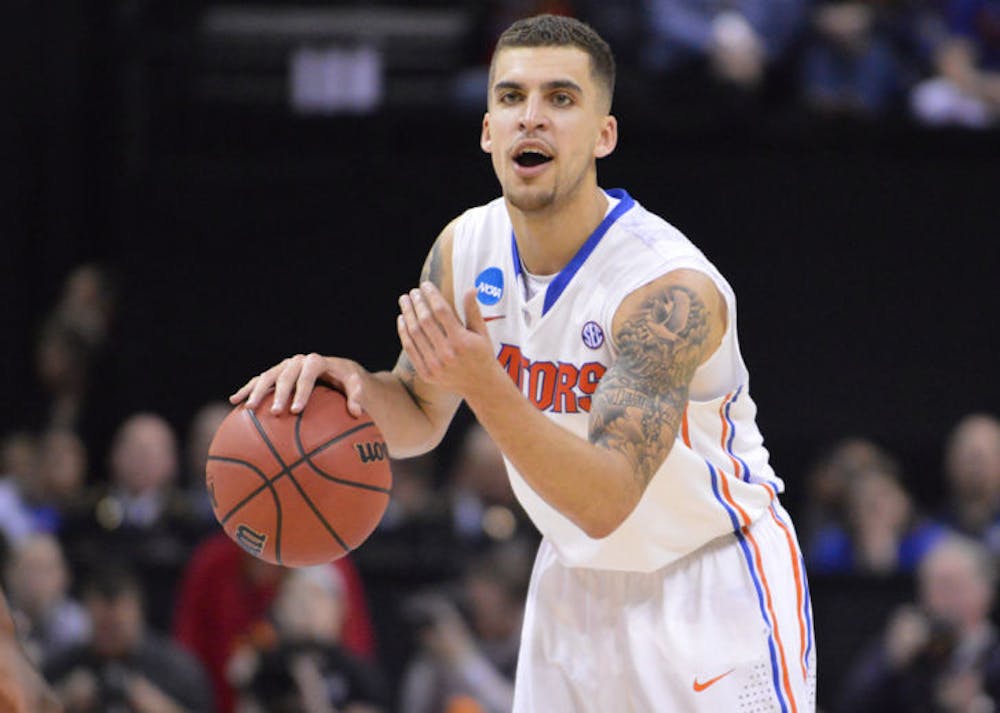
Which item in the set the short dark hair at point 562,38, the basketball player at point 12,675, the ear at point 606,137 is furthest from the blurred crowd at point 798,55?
the basketball player at point 12,675

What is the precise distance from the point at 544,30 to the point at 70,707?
189 inches

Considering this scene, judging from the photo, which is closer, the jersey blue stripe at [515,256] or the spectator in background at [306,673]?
the jersey blue stripe at [515,256]

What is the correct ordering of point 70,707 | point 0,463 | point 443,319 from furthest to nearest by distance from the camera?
point 0,463
point 70,707
point 443,319

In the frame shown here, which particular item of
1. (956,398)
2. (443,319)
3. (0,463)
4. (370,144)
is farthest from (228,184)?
(443,319)

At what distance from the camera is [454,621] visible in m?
8.91

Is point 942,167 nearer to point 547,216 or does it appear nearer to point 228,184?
point 228,184


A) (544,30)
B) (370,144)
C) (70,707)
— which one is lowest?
(70,707)

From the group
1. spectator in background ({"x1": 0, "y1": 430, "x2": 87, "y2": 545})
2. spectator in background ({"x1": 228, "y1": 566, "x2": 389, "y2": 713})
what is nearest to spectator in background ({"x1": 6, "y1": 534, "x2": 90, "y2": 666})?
spectator in background ({"x1": 0, "y1": 430, "x2": 87, "y2": 545})

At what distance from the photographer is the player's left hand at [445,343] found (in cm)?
418

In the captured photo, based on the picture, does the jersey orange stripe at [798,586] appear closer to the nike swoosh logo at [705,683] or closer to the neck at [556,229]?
the nike swoosh logo at [705,683]

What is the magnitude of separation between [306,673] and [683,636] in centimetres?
366

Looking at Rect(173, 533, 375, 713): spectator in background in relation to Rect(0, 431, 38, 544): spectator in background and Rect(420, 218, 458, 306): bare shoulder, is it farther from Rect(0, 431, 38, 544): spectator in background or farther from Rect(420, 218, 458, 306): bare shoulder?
Rect(420, 218, 458, 306): bare shoulder

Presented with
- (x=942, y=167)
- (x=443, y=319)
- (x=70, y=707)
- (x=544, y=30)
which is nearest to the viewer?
(x=443, y=319)

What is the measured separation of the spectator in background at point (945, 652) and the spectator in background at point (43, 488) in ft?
14.9
